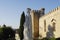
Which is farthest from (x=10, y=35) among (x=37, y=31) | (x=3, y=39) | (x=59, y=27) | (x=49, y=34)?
(x=59, y=27)

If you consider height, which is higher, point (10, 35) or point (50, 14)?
point (50, 14)

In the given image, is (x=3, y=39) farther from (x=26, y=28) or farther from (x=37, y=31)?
(x=26, y=28)

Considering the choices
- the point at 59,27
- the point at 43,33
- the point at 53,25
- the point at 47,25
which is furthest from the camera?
the point at 43,33

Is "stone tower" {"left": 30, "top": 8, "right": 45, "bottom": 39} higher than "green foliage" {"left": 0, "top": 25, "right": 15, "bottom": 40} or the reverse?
higher

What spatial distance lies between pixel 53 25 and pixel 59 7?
10.3ft

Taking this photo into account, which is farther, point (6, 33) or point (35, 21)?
point (6, 33)

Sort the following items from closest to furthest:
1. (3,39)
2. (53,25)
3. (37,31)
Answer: (53,25), (37,31), (3,39)

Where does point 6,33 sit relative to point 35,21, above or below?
below

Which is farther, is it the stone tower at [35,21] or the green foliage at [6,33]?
the green foliage at [6,33]

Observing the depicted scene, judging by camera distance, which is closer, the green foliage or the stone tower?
the stone tower

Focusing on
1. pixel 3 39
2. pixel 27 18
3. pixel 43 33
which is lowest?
pixel 3 39

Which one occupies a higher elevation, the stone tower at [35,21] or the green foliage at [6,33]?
the stone tower at [35,21]

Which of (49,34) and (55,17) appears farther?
(49,34)

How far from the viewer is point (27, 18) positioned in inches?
1125
